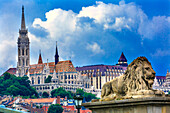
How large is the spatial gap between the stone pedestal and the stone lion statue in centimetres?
29

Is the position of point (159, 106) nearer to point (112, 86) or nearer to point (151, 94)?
point (151, 94)

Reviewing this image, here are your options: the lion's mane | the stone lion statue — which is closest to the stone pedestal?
the stone lion statue

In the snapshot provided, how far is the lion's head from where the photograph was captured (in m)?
17.8

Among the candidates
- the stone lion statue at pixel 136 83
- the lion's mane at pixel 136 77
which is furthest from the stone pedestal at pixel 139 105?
the lion's mane at pixel 136 77

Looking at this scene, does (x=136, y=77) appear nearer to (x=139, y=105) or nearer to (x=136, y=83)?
(x=136, y=83)

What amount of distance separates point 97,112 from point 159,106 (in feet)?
7.72

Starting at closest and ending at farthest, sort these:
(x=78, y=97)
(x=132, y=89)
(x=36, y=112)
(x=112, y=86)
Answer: (x=132, y=89)
(x=112, y=86)
(x=78, y=97)
(x=36, y=112)

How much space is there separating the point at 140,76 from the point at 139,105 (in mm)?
1290

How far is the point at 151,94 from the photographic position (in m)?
17.1

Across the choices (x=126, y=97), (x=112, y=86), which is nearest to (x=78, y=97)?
(x=112, y=86)

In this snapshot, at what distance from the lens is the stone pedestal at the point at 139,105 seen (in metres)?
16.6

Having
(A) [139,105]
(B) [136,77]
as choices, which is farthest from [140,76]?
(A) [139,105]

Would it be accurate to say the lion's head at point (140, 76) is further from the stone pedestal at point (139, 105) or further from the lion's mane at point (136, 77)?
the stone pedestal at point (139, 105)

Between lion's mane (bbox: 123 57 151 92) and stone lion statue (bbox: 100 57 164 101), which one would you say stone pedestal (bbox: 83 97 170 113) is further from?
lion's mane (bbox: 123 57 151 92)
